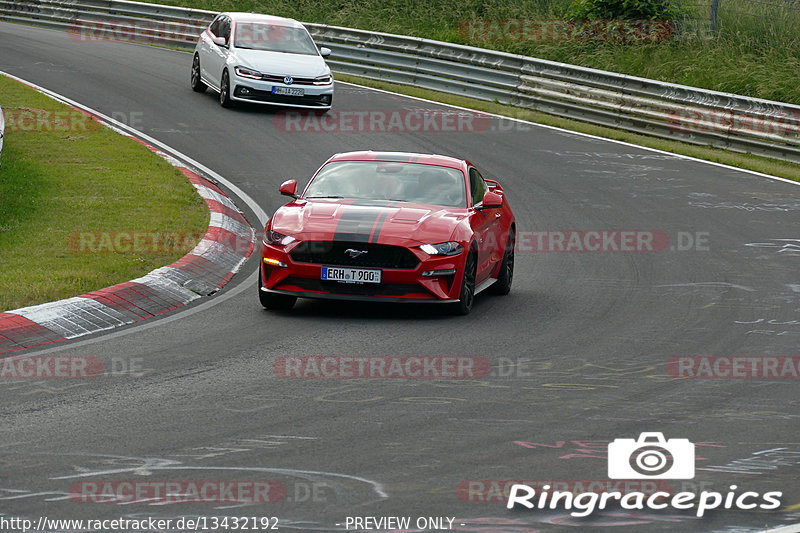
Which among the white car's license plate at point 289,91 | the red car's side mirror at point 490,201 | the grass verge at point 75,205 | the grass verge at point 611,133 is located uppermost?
the red car's side mirror at point 490,201

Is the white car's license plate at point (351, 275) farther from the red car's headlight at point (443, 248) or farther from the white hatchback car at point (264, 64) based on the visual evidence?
the white hatchback car at point (264, 64)

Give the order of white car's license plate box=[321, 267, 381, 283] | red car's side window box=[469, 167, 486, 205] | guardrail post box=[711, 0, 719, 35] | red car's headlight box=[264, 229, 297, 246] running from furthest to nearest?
→ guardrail post box=[711, 0, 719, 35], red car's side window box=[469, 167, 486, 205], red car's headlight box=[264, 229, 297, 246], white car's license plate box=[321, 267, 381, 283]

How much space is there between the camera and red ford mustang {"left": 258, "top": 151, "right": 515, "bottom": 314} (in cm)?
1098

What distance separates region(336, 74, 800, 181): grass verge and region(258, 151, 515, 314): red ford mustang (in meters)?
10.7

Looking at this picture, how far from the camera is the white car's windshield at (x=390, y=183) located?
12250 millimetres

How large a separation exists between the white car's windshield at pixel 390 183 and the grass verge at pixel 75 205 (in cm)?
184

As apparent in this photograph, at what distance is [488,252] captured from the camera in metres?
12.3

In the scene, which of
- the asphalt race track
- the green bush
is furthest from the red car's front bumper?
the green bush

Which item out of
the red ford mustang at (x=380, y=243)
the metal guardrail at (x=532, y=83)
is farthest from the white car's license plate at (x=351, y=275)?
the metal guardrail at (x=532, y=83)

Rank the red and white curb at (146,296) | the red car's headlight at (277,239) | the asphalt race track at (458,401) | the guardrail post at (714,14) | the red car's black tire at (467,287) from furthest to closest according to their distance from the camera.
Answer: the guardrail post at (714,14) < the red car's black tire at (467,287) < the red car's headlight at (277,239) < the red and white curb at (146,296) < the asphalt race track at (458,401)

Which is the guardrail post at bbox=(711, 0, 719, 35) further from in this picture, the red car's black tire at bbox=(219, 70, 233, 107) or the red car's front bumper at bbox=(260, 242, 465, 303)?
the red car's front bumper at bbox=(260, 242, 465, 303)

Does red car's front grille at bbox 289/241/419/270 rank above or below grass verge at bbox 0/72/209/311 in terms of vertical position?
above

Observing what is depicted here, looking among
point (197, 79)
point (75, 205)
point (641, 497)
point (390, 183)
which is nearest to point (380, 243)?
point (390, 183)

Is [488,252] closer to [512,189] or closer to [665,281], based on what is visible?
[665,281]
